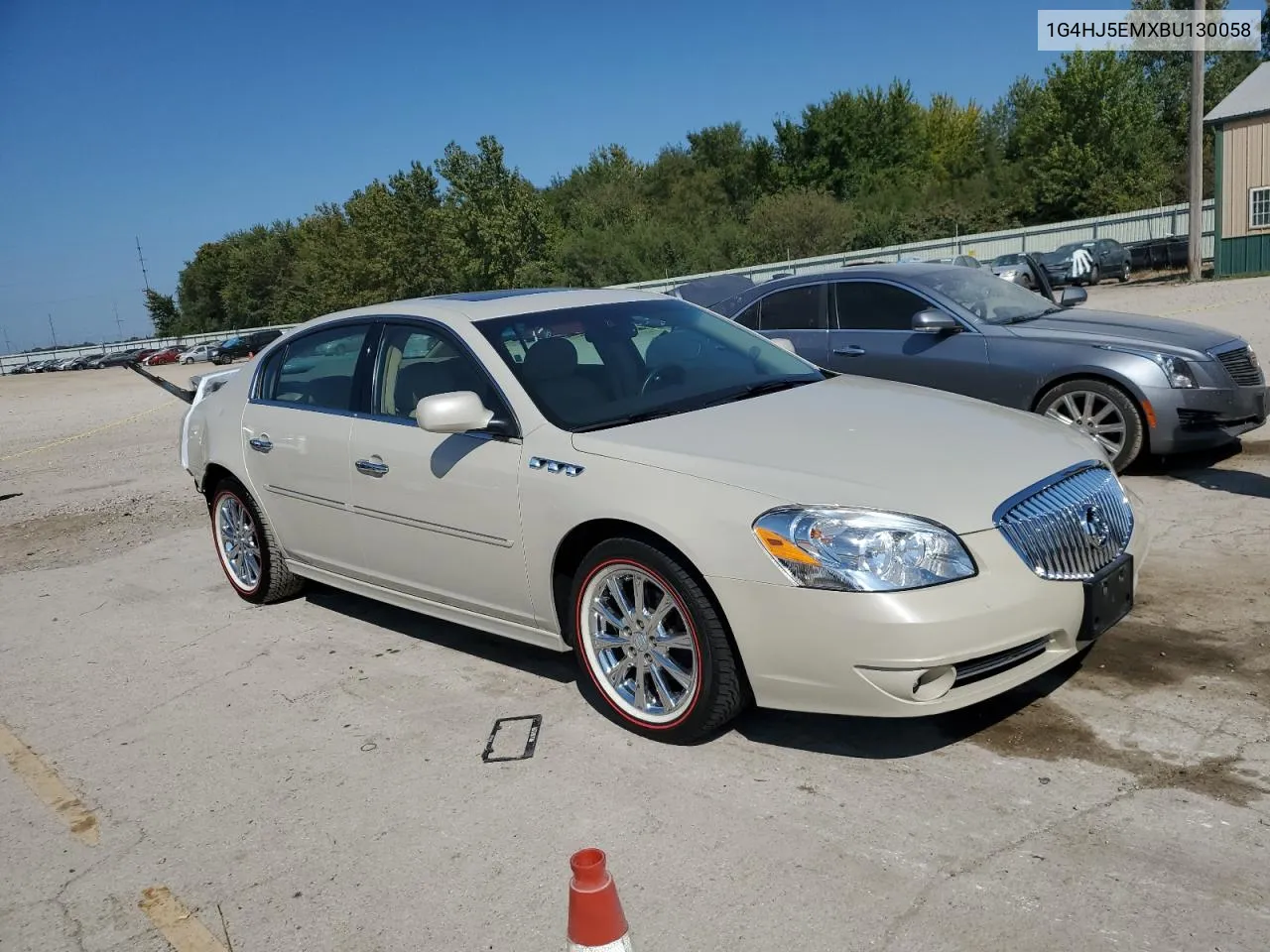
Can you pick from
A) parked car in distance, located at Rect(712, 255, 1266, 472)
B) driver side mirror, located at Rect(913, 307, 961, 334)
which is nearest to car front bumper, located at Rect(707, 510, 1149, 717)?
parked car in distance, located at Rect(712, 255, 1266, 472)

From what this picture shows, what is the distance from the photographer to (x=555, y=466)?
4.02 metres

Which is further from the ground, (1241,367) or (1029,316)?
(1029,316)

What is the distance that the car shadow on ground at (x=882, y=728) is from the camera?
3.68 metres

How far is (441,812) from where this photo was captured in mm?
3523

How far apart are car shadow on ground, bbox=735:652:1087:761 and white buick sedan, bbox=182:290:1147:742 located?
12.0 inches

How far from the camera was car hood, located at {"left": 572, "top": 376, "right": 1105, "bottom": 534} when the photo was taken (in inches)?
135

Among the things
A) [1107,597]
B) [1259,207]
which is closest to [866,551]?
[1107,597]

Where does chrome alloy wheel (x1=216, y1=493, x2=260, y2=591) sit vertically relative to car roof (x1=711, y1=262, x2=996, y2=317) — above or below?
below

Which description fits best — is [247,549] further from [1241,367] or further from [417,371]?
[1241,367]

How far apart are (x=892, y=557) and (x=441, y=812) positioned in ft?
5.56

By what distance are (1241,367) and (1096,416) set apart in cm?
104

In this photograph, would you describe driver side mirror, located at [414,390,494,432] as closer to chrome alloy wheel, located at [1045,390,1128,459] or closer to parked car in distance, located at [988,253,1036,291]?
chrome alloy wheel, located at [1045,390,1128,459]

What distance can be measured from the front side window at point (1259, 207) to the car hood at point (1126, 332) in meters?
24.4

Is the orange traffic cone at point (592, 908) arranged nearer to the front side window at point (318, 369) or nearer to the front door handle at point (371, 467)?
the front door handle at point (371, 467)
